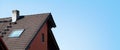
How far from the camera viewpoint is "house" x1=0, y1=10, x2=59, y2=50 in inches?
990

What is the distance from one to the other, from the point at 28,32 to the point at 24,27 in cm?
134

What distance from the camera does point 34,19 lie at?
93.5ft

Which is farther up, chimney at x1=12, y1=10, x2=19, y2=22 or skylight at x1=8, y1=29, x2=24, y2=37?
chimney at x1=12, y1=10, x2=19, y2=22

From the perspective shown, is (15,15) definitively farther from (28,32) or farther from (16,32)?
(28,32)

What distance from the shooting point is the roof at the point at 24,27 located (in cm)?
2484

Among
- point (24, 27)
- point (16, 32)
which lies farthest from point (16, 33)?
point (24, 27)

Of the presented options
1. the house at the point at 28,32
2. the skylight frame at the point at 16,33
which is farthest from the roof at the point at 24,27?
the skylight frame at the point at 16,33

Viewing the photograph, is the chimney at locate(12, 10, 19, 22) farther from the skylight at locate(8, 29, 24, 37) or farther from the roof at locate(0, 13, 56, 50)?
the skylight at locate(8, 29, 24, 37)

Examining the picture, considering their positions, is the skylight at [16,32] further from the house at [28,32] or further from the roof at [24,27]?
the roof at [24,27]

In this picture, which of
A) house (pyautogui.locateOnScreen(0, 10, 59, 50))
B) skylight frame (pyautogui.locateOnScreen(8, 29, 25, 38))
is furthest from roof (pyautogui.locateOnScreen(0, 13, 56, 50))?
skylight frame (pyautogui.locateOnScreen(8, 29, 25, 38))

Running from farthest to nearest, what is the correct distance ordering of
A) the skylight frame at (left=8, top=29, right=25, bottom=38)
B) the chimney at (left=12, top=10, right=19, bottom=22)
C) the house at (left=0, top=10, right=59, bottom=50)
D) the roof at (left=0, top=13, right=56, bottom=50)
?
the chimney at (left=12, top=10, right=19, bottom=22) → the skylight frame at (left=8, top=29, right=25, bottom=38) → the house at (left=0, top=10, right=59, bottom=50) → the roof at (left=0, top=13, right=56, bottom=50)

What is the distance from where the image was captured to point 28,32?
2612cm

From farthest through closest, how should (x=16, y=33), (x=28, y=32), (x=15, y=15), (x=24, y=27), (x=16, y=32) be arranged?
(x=15, y=15) < (x=24, y=27) < (x=16, y=32) < (x=16, y=33) < (x=28, y=32)

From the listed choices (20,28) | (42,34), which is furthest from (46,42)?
(20,28)
